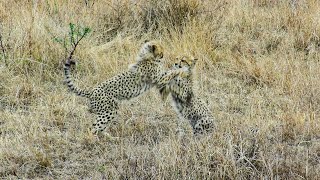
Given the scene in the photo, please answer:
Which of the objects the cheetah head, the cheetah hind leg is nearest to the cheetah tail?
the cheetah hind leg

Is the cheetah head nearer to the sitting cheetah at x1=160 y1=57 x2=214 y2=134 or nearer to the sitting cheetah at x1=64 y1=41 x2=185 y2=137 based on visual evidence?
the sitting cheetah at x1=64 y1=41 x2=185 y2=137

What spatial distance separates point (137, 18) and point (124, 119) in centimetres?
218

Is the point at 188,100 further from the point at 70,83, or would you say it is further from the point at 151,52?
the point at 70,83

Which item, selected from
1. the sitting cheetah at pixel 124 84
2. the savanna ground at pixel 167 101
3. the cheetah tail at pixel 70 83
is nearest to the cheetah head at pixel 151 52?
the sitting cheetah at pixel 124 84

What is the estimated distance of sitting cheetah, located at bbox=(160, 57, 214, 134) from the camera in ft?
16.5

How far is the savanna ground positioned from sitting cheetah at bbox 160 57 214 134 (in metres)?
0.13

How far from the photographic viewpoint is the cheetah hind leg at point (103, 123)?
4921mm

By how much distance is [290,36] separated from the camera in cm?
707

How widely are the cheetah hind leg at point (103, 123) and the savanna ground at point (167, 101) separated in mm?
85

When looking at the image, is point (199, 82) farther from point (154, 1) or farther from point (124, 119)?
point (154, 1)

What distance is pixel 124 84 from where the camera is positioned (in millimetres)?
5195

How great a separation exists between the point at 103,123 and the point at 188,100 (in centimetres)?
72

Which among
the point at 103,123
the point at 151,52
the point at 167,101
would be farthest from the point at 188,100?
the point at 103,123

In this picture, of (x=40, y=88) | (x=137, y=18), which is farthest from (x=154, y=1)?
(x=40, y=88)
